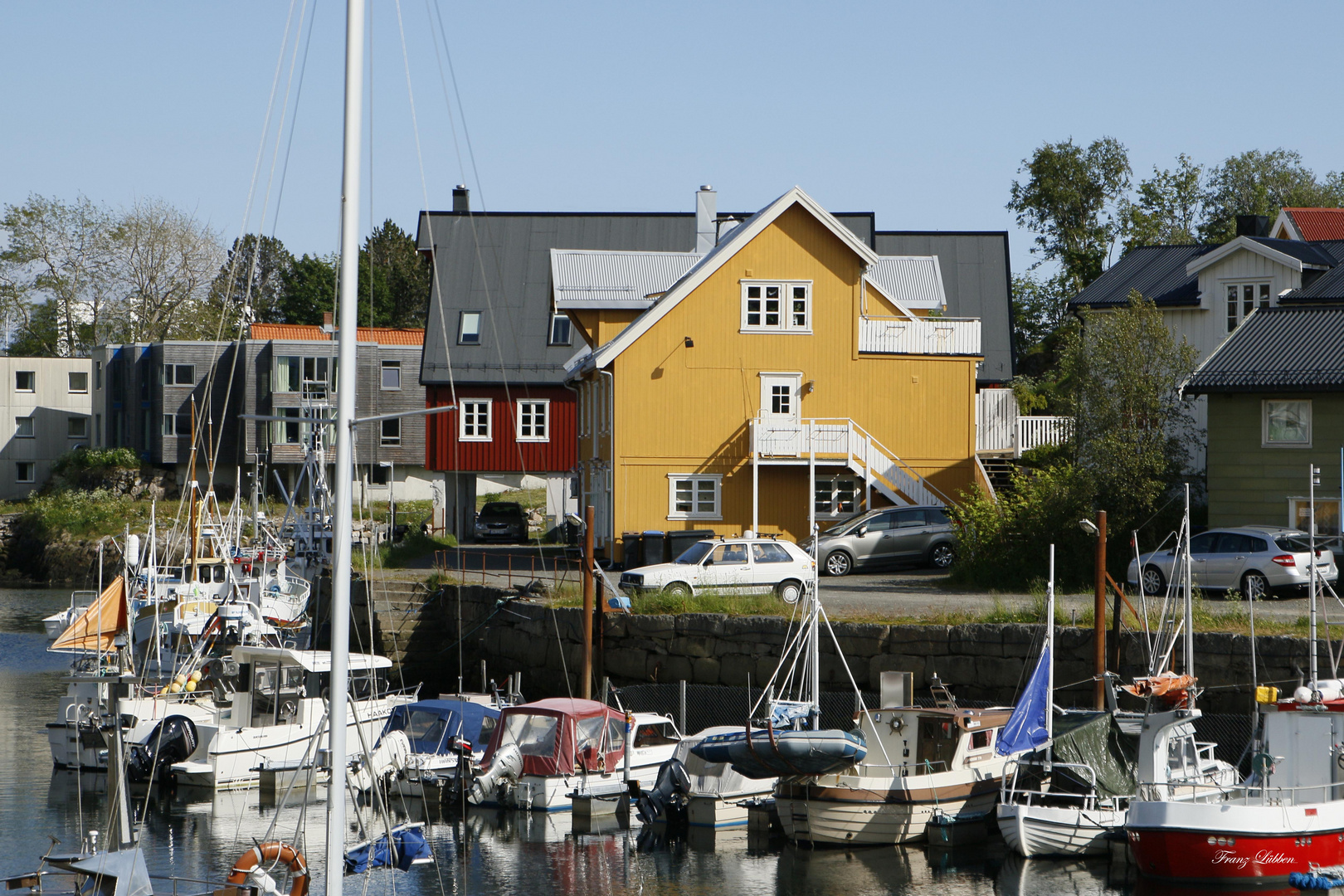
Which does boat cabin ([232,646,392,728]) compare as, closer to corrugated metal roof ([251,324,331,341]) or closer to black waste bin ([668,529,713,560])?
black waste bin ([668,529,713,560])

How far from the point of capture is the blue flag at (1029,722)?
19.0 m

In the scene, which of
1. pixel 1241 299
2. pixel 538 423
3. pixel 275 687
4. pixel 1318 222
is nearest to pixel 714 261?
pixel 538 423

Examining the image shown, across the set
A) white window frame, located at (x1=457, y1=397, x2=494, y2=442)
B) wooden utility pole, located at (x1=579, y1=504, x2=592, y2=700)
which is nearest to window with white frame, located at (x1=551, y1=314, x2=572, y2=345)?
white window frame, located at (x1=457, y1=397, x2=494, y2=442)

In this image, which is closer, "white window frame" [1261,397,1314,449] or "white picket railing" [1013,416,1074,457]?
"white window frame" [1261,397,1314,449]

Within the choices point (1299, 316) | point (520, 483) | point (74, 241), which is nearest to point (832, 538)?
point (1299, 316)

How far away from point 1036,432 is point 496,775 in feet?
74.7

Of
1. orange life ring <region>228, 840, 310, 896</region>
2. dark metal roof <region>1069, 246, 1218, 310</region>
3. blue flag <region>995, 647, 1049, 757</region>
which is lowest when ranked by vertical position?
orange life ring <region>228, 840, 310, 896</region>

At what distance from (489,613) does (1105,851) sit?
16897 mm

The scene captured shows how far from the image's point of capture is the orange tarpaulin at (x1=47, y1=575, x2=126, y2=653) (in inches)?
1093

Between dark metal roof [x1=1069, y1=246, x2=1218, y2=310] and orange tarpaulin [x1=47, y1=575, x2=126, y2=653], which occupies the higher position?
dark metal roof [x1=1069, y1=246, x2=1218, y2=310]

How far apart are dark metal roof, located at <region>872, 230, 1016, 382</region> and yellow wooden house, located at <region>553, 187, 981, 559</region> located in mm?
12433

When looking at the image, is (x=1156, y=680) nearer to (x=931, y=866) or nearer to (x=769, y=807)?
(x=931, y=866)

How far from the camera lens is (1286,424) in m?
30.6

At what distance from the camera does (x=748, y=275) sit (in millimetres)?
37938
